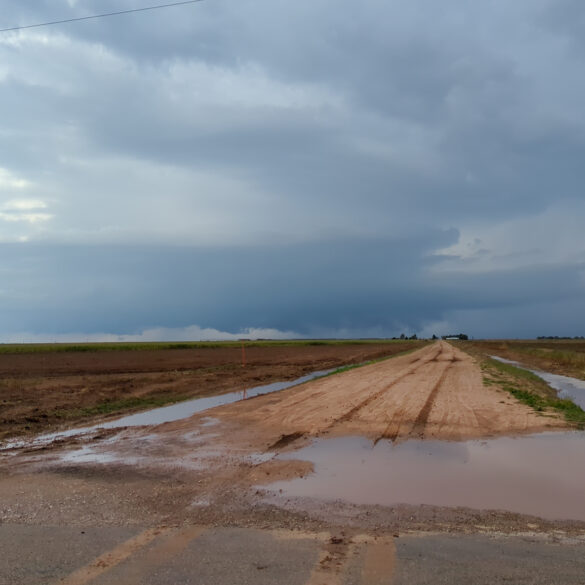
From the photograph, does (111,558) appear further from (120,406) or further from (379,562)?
(120,406)

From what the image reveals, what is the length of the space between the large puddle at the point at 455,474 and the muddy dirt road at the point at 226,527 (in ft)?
1.38

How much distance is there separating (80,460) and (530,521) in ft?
27.3

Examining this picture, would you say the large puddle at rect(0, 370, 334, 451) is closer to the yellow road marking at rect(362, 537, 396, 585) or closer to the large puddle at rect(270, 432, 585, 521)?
the large puddle at rect(270, 432, 585, 521)

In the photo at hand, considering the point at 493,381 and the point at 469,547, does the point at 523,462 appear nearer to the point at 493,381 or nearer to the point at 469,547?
the point at 469,547

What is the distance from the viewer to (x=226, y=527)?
22.1 feet

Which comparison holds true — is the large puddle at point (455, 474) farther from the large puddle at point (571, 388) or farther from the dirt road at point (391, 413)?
the large puddle at point (571, 388)

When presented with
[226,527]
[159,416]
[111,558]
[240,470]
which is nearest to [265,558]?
[226,527]

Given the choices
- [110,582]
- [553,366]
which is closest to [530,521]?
[110,582]

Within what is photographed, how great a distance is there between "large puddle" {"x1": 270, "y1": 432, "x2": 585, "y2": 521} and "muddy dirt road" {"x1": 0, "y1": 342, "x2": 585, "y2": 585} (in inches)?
16.6

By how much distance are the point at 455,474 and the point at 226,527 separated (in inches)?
189

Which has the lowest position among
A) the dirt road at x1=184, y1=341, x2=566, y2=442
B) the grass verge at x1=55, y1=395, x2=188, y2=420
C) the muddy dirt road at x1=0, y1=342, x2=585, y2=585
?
the grass verge at x1=55, y1=395, x2=188, y2=420

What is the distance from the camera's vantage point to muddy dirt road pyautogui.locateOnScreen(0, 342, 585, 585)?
536 centimetres

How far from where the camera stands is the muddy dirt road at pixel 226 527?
5.36 m

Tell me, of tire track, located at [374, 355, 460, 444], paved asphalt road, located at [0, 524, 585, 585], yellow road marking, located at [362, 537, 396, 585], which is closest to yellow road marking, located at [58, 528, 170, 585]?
paved asphalt road, located at [0, 524, 585, 585]
